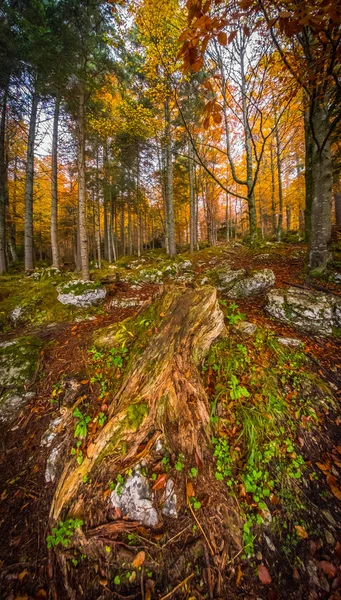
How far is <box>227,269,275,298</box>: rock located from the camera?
5.05 metres

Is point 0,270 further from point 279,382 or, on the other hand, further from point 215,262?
point 279,382

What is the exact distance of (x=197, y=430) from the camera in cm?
242

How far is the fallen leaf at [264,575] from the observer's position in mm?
1779

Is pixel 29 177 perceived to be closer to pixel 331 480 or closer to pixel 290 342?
pixel 290 342

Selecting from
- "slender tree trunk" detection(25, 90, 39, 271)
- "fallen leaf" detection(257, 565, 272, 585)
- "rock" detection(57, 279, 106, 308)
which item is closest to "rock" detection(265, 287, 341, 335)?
"fallen leaf" detection(257, 565, 272, 585)

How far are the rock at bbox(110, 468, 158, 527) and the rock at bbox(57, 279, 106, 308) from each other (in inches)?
162

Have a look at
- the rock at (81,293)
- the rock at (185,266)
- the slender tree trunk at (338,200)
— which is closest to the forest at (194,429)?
the rock at (81,293)

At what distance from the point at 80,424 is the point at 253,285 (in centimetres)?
446

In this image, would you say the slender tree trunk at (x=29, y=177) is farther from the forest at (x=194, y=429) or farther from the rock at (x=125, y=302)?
the rock at (x=125, y=302)

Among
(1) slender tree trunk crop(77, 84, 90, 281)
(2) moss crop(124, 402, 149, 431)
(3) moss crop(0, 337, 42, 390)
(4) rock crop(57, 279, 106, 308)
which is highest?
(1) slender tree trunk crop(77, 84, 90, 281)

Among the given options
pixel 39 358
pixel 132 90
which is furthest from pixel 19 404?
pixel 132 90

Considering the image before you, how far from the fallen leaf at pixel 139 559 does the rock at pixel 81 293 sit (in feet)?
15.0

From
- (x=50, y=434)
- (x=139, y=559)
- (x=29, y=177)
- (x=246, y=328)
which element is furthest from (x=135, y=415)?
(x=29, y=177)

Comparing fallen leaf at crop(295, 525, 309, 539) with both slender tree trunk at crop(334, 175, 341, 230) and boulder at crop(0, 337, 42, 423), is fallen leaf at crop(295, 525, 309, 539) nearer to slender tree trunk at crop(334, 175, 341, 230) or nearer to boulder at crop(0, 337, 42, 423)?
boulder at crop(0, 337, 42, 423)
